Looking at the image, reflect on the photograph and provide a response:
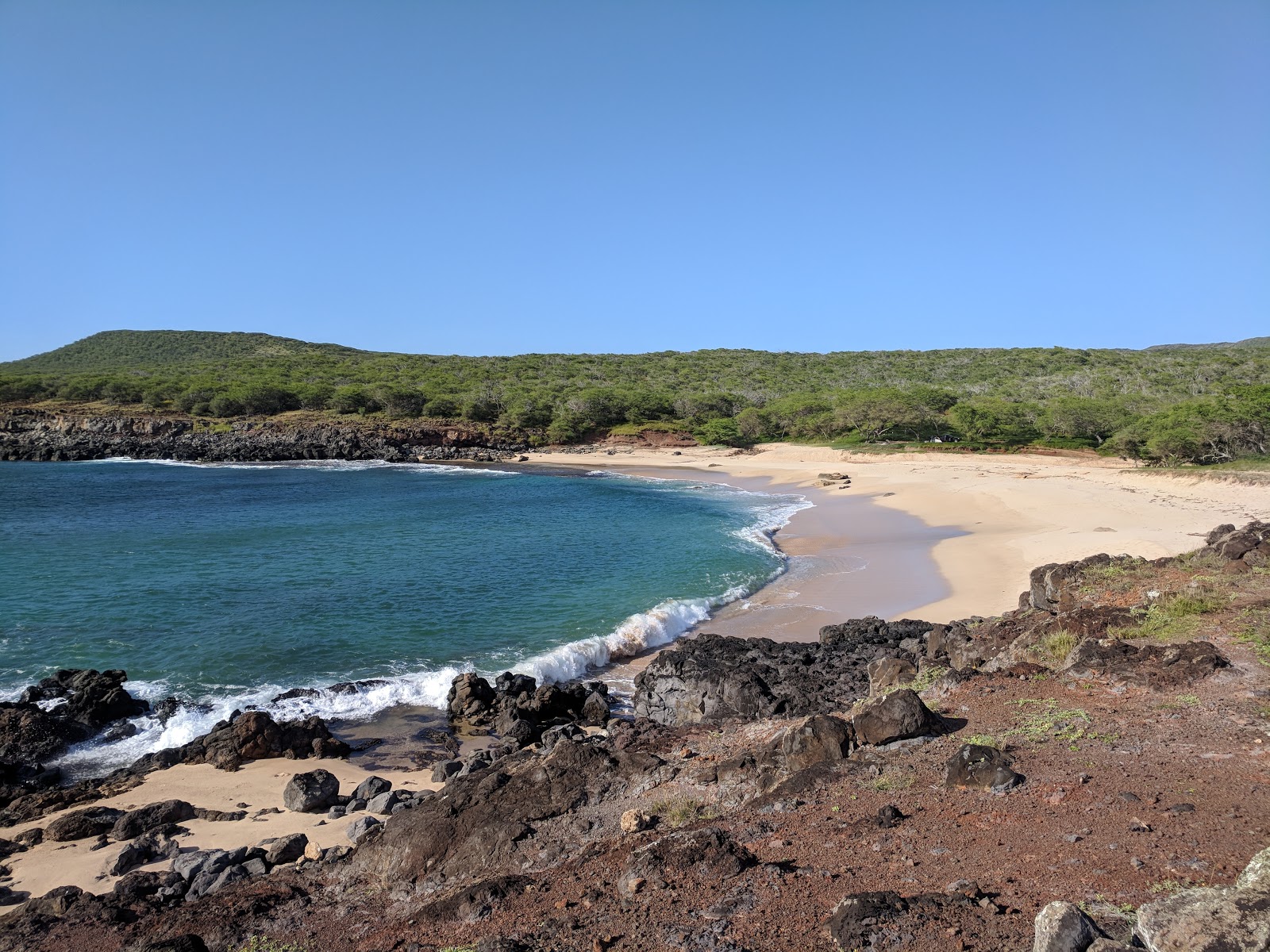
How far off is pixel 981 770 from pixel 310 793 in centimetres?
805

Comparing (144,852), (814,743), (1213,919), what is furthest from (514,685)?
(1213,919)

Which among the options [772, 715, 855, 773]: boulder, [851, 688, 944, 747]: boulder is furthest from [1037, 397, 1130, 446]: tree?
[772, 715, 855, 773]: boulder

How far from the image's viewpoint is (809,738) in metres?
7.64

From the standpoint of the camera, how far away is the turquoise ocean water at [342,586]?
1499 cm

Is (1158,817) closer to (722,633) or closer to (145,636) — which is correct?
(722,633)

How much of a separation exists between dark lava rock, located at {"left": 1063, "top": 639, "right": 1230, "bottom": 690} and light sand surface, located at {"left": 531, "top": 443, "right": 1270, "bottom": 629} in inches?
323

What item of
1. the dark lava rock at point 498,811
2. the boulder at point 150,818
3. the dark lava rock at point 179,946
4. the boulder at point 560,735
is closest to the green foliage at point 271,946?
the dark lava rock at point 179,946

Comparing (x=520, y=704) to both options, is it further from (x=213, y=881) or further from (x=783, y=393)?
(x=783, y=393)

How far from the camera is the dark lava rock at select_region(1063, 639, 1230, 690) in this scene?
27.4 ft

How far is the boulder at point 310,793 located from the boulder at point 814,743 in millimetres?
5973

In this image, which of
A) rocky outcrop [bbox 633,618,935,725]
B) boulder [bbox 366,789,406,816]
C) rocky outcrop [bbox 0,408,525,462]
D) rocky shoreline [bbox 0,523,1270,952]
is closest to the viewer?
rocky shoreline [bbox 0,523,1270,952]

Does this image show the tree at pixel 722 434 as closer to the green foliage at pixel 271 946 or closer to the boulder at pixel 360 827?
the boulder at pixel 360 827

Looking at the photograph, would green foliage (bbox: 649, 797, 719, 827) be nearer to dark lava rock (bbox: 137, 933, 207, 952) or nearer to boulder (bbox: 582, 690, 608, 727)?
dark lava rock (bbox: 137, 933, 207, 952)

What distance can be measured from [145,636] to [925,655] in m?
16.8
